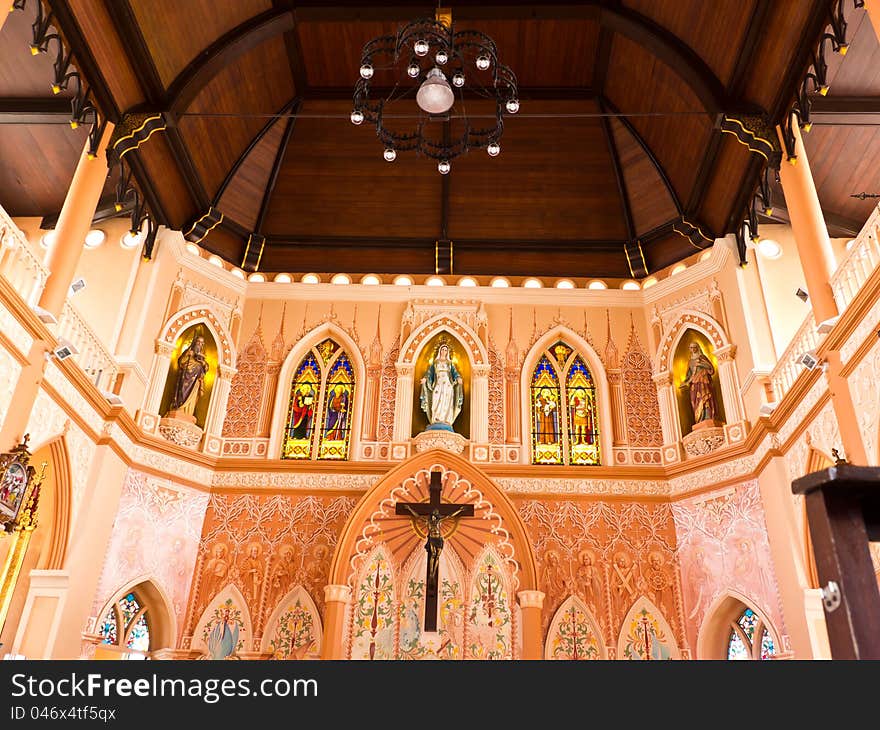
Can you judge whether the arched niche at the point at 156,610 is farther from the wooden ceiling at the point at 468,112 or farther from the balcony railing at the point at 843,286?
the balcony railing at the point at 843,286

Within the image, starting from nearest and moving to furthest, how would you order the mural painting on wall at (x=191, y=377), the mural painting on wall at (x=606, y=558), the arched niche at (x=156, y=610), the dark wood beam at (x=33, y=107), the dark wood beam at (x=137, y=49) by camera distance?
the dark wood beam at (x=137, y=49) < the arched niche at (x=156, y=610) < the dark wood beam at (x=33, y=107) < the mural painting on wall at (x=606, y=558) < the mural painting on wall at (x=191, y=377)

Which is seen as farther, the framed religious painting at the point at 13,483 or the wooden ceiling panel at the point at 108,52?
the wooden ceiling panel at the point at 108,52

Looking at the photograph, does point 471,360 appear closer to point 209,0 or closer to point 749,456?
point 749,456

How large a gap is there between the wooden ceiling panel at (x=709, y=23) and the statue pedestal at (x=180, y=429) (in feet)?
34.1

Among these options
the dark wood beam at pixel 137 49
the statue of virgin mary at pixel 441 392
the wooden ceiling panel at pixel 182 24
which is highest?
the wooden ceiling panel at pixel 182 24

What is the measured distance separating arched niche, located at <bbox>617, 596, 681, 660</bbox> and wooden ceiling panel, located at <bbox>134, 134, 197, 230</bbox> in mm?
10611

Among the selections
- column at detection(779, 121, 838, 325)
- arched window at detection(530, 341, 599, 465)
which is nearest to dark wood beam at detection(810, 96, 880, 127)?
column at detection(779, 121, 838, 325)

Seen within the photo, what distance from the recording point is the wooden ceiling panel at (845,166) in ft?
35.8

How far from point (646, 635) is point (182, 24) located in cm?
1201

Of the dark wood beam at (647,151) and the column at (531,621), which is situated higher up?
the dark wood beam at (647,151)

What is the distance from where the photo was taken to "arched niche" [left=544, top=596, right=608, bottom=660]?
11.0 m

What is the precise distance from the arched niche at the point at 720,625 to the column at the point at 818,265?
3.83 meters

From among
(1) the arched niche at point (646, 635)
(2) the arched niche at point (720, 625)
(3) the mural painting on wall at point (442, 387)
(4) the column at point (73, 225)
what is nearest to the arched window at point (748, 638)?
(2) the arched niche at point (720, 625)

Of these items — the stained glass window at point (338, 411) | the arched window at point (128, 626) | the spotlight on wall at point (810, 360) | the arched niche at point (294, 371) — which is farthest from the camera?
the stained glass window at point (338, 411)
